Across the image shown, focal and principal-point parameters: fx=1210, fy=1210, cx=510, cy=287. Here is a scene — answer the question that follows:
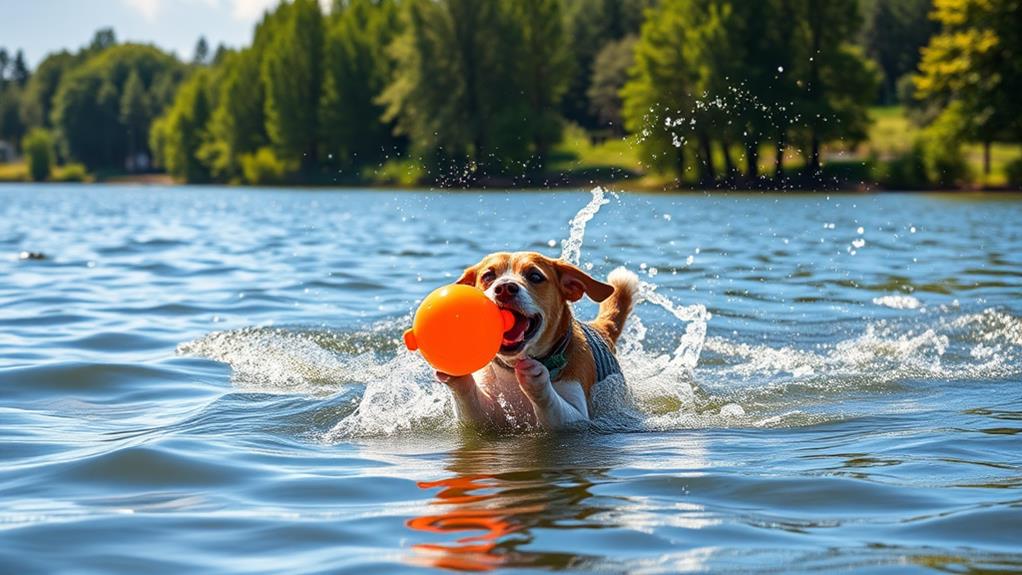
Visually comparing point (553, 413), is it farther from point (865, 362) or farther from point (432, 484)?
point (865, 362)

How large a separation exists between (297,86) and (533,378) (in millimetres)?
68294

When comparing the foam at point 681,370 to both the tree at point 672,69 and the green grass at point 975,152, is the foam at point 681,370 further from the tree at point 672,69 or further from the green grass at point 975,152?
the green grass at point 975,152

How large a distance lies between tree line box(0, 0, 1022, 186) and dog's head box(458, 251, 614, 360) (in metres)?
17.4

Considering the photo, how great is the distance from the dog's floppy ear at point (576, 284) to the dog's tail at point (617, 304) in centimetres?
123

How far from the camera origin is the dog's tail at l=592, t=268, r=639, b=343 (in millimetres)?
7812

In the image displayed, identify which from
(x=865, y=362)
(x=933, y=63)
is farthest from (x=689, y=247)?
→ (x=933, y=63)

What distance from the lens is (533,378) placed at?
5.81 m

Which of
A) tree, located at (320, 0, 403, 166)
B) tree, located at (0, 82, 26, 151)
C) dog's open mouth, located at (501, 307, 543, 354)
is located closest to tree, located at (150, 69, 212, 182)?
tree, located at (320, 0, 403, 166)

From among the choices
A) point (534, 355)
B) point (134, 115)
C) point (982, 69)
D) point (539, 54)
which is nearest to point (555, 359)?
point (534, 355)

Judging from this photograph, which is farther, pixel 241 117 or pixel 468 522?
pixel 241 117

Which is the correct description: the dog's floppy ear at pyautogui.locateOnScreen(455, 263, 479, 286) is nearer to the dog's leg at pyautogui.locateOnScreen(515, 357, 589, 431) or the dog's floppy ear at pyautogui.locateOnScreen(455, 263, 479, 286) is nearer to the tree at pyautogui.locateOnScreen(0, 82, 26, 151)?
the dog's leg at pyautogui.locateOnScreen(515, 357, 589, 431)

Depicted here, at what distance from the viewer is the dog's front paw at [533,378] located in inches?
226

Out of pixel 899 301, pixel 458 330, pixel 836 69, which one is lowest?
pixel 899 301

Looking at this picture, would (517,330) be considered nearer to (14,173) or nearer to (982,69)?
(982,69)
